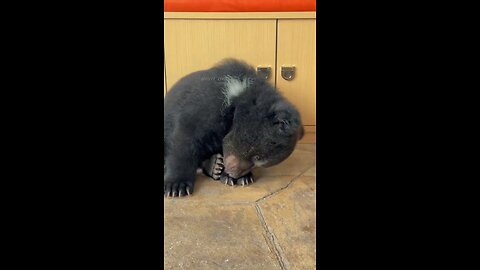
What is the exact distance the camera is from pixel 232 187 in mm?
1998

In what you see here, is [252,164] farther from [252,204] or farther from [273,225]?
[273,225]

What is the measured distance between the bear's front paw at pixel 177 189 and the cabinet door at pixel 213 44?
2.44 feet

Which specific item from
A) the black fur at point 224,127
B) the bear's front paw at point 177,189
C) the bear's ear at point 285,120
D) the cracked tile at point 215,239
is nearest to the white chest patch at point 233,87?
the black fur at point 224,127

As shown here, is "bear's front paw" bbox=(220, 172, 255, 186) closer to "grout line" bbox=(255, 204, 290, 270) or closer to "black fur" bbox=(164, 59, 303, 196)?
"black fur" bbox=(164, 59, 303, 196)

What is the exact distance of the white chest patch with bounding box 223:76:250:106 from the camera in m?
2.06

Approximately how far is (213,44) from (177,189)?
3.30ft

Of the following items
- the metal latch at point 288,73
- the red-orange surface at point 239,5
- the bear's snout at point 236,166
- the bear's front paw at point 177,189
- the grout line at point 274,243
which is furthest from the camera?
the metal latch at point 288,73

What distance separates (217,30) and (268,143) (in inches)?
34.1

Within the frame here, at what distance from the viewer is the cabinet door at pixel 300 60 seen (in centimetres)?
241

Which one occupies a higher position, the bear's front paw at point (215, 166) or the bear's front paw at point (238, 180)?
the bear's front paw at point (215, 166)

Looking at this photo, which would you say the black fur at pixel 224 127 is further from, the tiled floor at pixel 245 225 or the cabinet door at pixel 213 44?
the cabinet door at pixel 213 44

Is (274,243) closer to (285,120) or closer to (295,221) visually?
(295,221)
